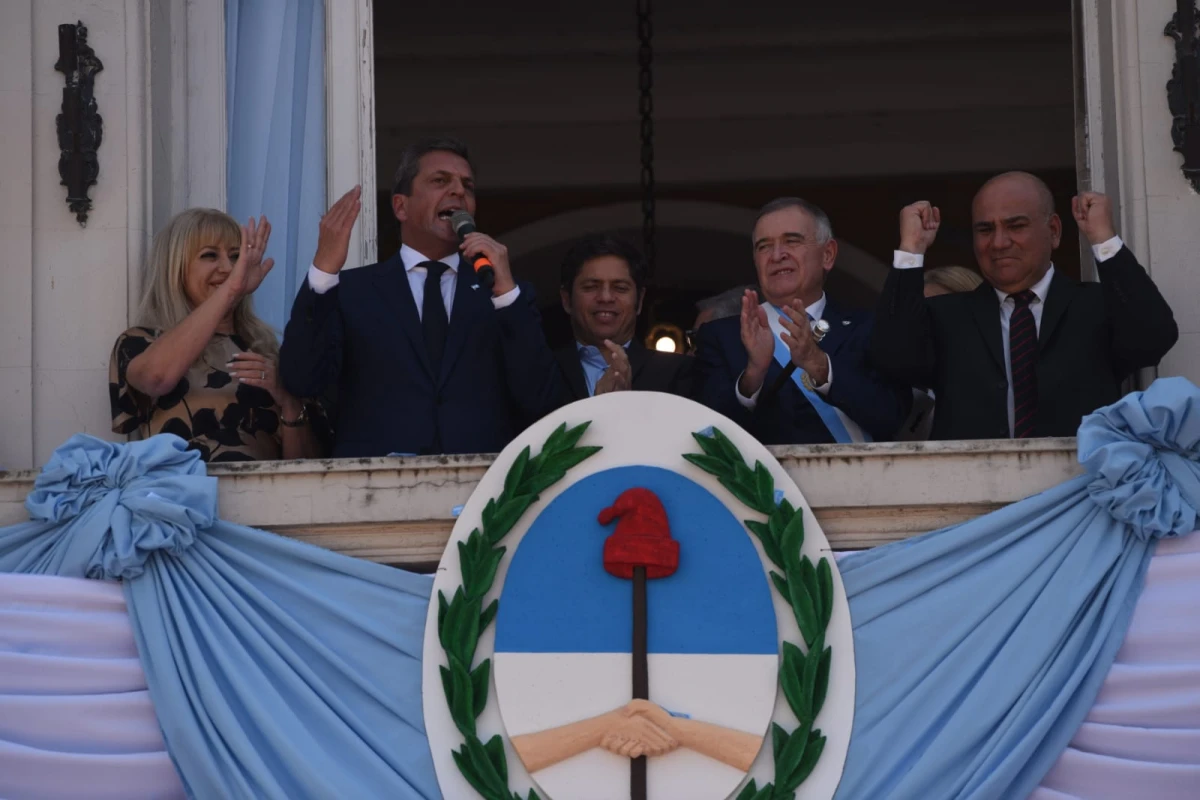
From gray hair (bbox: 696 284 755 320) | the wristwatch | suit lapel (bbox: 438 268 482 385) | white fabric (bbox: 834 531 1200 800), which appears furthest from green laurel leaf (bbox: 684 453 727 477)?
gray hair (bbox: 696 284 755 320)

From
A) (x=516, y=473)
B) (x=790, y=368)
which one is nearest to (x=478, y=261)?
(x=516, y=473)

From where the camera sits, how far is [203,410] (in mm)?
4910

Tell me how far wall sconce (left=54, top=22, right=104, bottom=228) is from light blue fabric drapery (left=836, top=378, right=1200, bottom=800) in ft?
7.57

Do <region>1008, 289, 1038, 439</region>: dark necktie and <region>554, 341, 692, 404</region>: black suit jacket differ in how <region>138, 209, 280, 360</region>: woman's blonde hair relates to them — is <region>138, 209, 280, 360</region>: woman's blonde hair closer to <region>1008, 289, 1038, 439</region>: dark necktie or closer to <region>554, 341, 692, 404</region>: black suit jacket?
<region>554, 341, 692, 404</region>: black suit jacket

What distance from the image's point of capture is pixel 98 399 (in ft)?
17.0

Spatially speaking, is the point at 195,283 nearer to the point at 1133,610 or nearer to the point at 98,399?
the point at 98,399

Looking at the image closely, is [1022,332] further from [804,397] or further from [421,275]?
[421,275]

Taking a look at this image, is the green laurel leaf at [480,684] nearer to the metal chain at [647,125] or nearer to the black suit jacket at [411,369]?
the black suit jacket at [411,369]

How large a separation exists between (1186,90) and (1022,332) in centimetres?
90

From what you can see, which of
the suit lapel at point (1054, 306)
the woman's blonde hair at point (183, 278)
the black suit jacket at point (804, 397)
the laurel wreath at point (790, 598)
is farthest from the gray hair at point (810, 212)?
the woman's blonde hair at point (183, 278)

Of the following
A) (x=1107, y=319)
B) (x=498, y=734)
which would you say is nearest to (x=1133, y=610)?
(x=1107, y=319)

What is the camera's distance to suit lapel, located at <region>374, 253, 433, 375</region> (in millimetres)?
4949

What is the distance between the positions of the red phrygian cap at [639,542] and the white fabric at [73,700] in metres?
1.04

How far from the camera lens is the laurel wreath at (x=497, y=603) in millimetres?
4203
